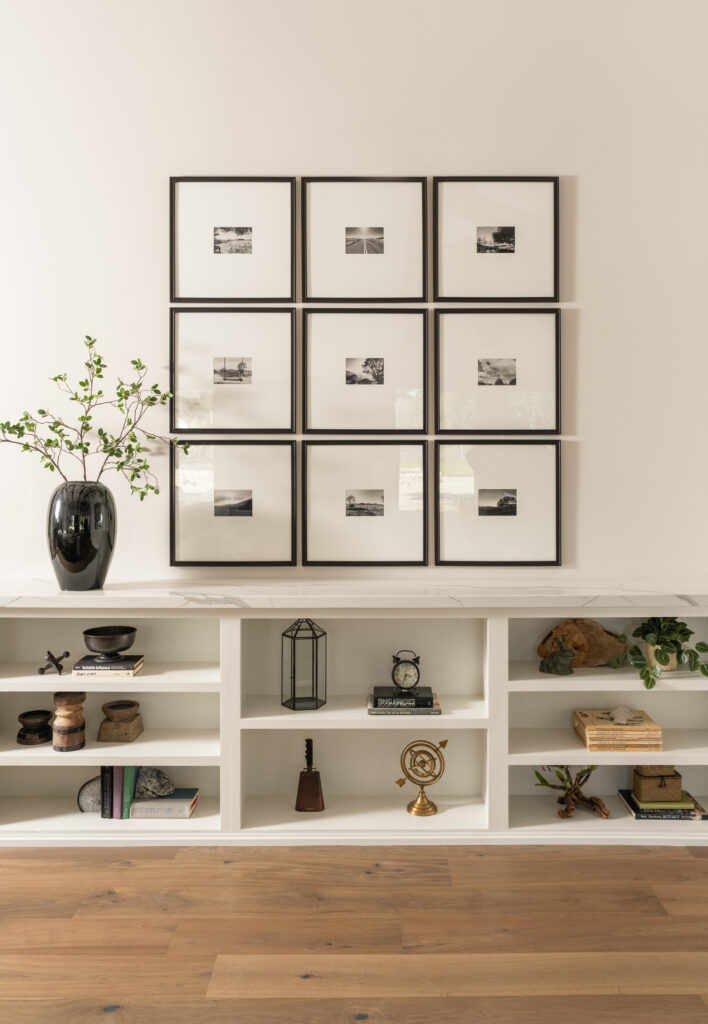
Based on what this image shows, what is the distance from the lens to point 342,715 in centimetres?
238

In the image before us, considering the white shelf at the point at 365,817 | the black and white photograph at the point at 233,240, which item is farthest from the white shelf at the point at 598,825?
the black and white photograph at the point at 233,240

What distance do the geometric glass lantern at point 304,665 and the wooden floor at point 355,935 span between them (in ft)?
1.55

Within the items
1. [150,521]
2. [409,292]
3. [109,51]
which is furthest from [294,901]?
[109,51]

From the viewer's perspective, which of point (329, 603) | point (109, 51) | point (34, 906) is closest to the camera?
point (34, 906)

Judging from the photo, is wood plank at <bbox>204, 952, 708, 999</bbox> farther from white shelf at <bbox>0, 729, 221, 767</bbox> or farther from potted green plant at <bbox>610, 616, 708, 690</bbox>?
potted green plant at <bbox>610, 616, 708, 690</bbox>

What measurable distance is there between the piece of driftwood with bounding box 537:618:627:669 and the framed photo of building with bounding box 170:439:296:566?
3.19 feet

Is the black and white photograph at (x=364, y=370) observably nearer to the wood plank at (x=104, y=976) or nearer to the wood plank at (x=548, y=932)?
the wood plank at (x=548, y=932)

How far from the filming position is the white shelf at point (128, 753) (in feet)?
7.66

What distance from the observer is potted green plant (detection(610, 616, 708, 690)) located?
2.38 meters

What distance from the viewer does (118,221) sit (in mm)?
2643

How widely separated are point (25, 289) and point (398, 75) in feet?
5.01

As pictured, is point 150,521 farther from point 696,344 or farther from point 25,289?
point 696,344

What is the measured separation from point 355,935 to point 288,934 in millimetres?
171

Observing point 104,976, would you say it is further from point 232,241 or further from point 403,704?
point 232,241
